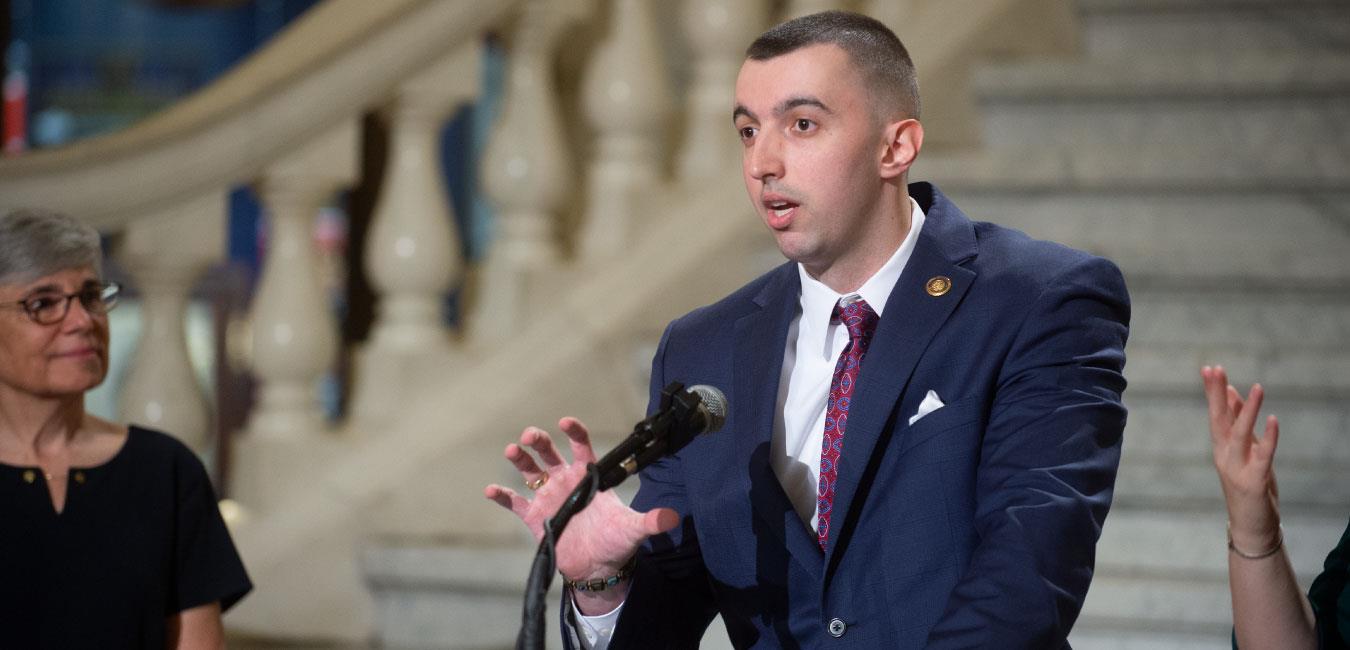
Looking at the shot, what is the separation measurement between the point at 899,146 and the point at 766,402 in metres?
0.36

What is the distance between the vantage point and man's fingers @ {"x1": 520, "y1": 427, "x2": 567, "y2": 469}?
1.75 meters

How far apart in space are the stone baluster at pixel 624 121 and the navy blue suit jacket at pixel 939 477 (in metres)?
1.41

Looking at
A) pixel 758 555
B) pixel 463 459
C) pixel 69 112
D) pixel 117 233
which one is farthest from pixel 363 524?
pixel 69 112

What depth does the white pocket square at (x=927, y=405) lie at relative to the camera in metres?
1.86

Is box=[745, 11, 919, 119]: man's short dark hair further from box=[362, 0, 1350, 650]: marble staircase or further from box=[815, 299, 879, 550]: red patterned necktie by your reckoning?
box=[362, 0, 1350, 650]: marble staircase

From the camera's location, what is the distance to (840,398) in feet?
6.32

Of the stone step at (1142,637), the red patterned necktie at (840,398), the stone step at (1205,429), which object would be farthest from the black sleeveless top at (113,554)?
the stone step at (1205,429)

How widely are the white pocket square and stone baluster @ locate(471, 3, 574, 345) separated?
62.9 inches

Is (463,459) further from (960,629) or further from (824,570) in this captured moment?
(960,629)

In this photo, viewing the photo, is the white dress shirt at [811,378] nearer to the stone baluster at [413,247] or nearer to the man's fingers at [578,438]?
the man's fingers at [578,438]

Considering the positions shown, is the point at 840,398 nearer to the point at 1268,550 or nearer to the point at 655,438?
the point at 655,438

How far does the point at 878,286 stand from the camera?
1971 millimetres

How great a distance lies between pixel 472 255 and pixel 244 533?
77.0 inches

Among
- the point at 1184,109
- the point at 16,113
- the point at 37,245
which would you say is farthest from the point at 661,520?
the point at 16,113
